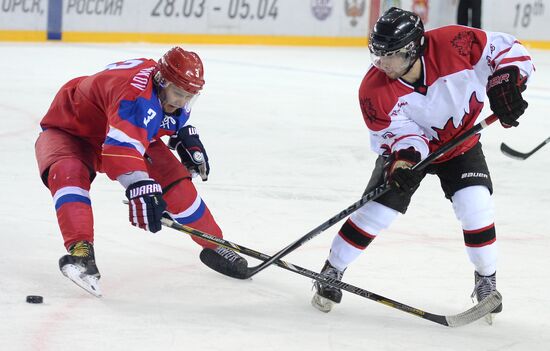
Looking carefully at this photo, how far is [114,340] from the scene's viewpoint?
2.51 metres

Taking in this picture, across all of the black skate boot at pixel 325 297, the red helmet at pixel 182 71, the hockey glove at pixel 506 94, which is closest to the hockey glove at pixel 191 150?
the red helmet at pixel 182 71

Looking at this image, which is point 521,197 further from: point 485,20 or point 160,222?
point 485,20

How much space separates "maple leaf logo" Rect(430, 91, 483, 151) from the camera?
287cm

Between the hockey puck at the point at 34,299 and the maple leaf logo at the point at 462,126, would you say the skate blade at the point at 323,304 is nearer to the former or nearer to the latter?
the maple leaf logo at the point at 462,126

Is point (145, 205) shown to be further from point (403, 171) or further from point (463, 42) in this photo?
point (463, 42)

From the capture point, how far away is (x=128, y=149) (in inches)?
108

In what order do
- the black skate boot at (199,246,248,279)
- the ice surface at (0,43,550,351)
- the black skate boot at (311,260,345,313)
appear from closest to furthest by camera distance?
1. the ice surface at (0,43,550,351)
2. the black skate boot at (311,260,345,313)
3. the black skate boot at (199,246,248,279)

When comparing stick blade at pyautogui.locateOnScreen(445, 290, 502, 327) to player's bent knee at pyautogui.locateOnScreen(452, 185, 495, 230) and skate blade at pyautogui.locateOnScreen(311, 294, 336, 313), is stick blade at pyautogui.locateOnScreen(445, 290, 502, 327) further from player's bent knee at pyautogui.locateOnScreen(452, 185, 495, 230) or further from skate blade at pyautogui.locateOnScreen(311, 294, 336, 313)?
skate blade at pyautogui.locateOnScreen(311, 294, 336, 313)

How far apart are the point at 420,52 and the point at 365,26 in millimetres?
10375

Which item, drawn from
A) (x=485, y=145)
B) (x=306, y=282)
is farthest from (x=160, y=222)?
(x=485, y=145)

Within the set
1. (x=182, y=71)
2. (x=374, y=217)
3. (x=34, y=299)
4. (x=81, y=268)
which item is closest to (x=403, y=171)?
(x=374, y=217)

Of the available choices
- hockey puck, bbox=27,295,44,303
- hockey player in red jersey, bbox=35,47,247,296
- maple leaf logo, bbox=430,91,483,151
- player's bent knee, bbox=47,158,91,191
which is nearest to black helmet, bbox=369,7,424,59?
maple leaf logo, bbox=430,91,483,151

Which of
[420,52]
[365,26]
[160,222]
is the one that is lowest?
[365,26]

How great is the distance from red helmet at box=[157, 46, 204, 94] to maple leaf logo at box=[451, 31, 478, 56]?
2.41 feet
